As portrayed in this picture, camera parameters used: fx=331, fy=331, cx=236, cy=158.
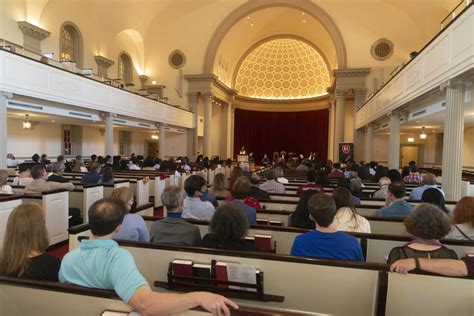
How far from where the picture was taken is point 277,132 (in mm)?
25656

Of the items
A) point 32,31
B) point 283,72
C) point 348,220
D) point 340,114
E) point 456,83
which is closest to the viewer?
point 348,220

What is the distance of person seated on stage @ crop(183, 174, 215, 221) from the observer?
3.78 metres

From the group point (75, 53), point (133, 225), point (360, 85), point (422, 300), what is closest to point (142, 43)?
point (75, 53)

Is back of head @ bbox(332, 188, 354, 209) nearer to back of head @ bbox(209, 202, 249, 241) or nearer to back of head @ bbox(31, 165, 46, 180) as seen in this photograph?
back of head @ bbox(209, 202, 249, 241)

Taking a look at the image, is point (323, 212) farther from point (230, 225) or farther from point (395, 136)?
point (395, 136)

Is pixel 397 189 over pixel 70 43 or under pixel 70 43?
under

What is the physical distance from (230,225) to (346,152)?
15475 mm

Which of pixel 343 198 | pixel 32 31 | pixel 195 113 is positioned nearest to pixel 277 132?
pixel 195 113

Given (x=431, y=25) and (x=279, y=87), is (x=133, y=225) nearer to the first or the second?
(x=431, y=25)

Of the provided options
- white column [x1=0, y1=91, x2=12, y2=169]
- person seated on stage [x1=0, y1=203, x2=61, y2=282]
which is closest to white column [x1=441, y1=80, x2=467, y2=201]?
person seated on stage [x1=0, y1=203, x2=61, y2=282]

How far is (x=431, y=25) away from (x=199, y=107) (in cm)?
1351

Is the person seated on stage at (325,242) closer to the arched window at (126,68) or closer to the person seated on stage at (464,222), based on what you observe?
the person seated on stage at (464,222)

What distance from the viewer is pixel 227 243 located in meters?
2.50

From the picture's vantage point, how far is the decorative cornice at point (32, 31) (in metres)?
11.9
